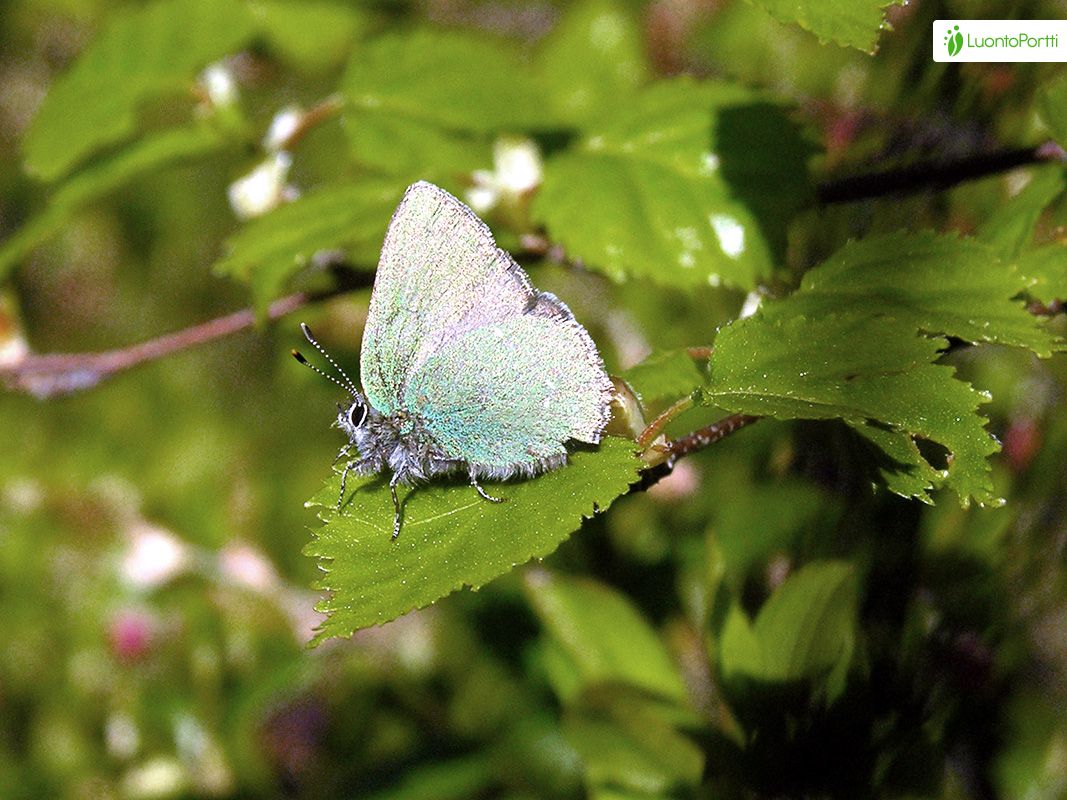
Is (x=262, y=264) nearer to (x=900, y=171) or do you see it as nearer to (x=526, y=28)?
(x=900, y=171)

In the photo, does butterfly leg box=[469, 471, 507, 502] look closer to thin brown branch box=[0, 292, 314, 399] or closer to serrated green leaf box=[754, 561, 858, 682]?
serrated green leaf box=[754, 561, 858, 682]

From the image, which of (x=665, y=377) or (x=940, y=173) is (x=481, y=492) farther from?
(x=940, y=173)

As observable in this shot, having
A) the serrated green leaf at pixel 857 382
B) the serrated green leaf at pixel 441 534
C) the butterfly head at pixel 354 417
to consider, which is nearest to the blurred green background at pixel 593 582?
the serrated green leaf at pixel 857 382

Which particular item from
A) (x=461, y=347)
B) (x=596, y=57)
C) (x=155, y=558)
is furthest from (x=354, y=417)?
(x=596, y=57)

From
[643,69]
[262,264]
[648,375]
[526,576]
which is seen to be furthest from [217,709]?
[643,69]

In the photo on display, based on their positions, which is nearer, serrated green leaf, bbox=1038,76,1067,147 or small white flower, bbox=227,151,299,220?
serrated green leaf, bbox=1038,76,1067,147

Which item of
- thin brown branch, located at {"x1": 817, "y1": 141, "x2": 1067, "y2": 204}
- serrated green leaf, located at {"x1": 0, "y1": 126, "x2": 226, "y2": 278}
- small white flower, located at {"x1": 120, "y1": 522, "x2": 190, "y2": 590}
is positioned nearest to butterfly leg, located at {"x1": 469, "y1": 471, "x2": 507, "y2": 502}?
thin brown branch, located at {"x1": 817, "y1": 141, "x2": 1067, "y2": 204}
